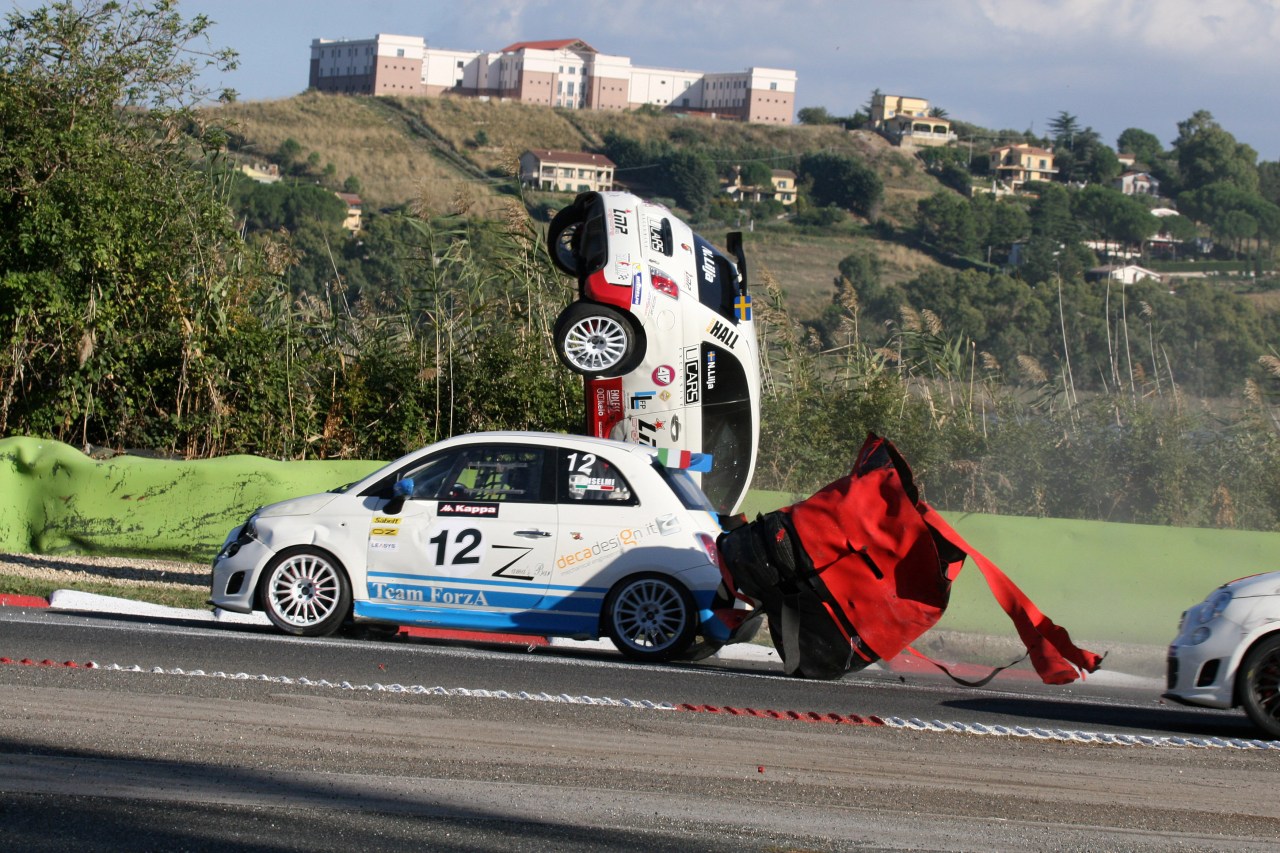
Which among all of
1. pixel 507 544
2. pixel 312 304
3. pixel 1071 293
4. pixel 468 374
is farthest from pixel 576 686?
pixel 1071 293

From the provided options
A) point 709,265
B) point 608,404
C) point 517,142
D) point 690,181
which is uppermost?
point 690,181

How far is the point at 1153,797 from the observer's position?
253 inches

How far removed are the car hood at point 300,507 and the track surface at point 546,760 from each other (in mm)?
1123

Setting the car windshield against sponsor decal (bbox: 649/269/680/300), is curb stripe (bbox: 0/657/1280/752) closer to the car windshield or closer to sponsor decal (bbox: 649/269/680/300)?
the car windshield

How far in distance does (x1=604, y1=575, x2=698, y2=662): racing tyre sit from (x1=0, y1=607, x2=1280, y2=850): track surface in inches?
19.0

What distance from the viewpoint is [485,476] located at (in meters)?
9.98

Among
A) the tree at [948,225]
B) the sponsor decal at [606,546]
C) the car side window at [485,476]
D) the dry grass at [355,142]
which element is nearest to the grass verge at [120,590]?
the car side window at [485,476]

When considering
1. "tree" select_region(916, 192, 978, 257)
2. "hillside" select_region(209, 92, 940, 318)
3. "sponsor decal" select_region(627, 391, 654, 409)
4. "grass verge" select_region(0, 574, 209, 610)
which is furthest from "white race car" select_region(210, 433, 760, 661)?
"tree" select_region(916, 192, 978, 257)

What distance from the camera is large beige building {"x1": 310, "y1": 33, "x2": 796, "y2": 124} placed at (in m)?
170

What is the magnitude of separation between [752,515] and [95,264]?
27.6 feet

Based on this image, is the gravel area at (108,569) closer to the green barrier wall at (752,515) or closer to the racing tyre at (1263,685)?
the green barrier wall at (752,515)

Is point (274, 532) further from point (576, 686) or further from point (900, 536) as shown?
point (900, 536)

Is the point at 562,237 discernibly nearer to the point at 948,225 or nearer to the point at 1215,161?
the point at 948,225

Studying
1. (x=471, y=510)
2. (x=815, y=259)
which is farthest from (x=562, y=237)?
(x=815, y=259)
